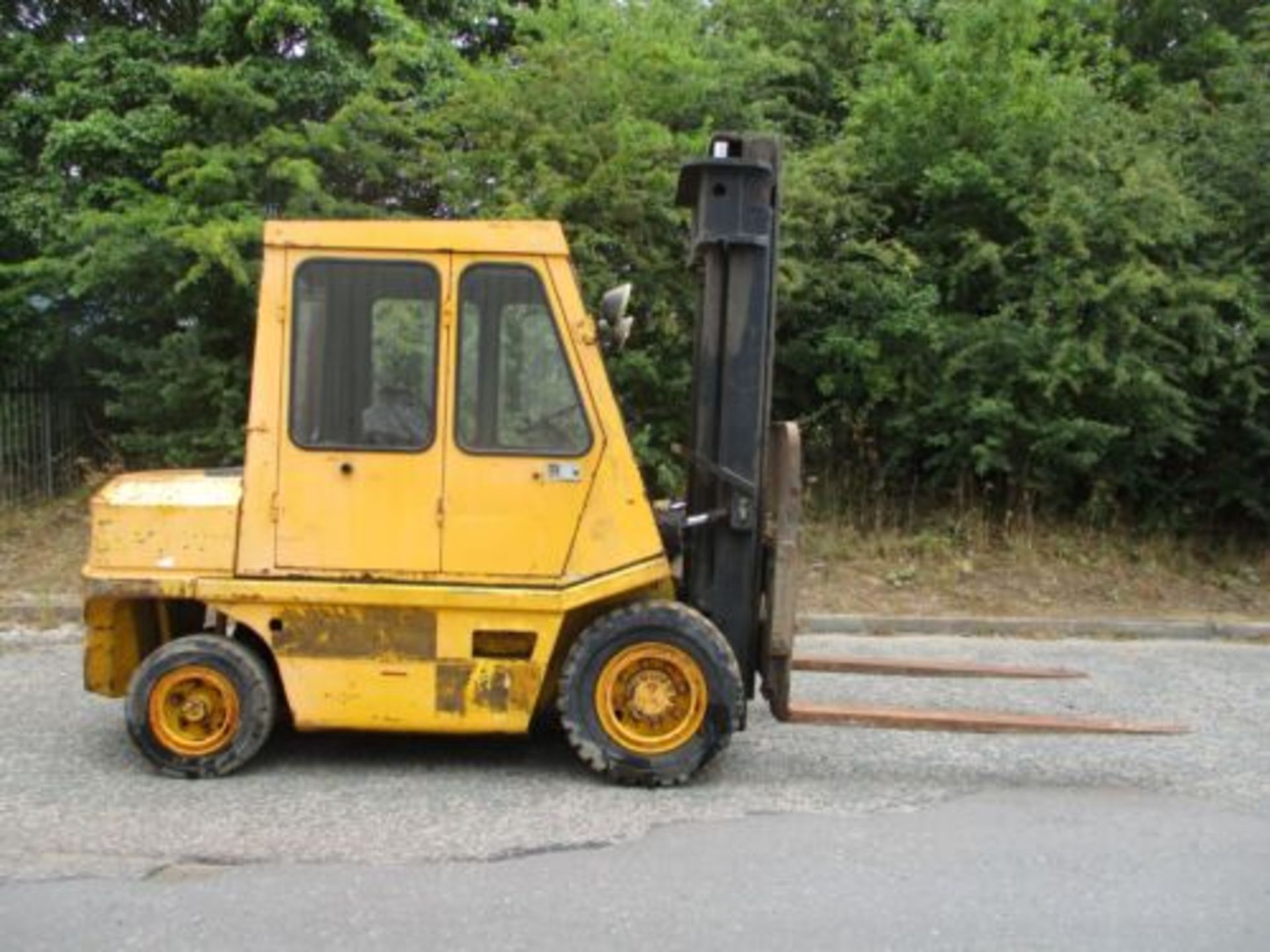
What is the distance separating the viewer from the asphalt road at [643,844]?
4.01m

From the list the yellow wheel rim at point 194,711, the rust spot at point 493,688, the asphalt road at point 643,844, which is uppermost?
the rust spot at point 493,688

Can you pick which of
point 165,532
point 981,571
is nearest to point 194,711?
point 165,532

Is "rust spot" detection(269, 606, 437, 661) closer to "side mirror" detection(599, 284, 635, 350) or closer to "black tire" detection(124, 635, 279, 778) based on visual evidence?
"black tire" detection(124, 635, 279, 778)

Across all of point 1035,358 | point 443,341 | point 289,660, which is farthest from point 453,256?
point 1035,358

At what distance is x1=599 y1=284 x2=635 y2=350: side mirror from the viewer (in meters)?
5.46

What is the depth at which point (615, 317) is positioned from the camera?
5.52 meters

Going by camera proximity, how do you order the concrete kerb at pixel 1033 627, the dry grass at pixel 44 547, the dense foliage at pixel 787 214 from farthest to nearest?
the dense foliage at pixel 787 214 → the dry grass at pixel 44 547 → the concrete kerb at pixel 1033 627

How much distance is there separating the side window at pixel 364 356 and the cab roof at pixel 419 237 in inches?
3.4

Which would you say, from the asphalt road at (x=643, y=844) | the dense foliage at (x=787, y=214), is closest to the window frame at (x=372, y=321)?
the asphalt road at (x=643, y=844)

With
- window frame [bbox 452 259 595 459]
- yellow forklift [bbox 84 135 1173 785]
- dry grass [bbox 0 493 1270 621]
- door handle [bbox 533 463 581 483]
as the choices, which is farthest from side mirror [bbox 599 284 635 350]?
dry grass [bbox 0 493 1270 621]

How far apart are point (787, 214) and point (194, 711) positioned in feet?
22.1

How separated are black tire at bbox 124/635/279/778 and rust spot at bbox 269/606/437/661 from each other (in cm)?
20

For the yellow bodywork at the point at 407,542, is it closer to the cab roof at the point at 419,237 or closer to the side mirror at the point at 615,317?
the cab roof at the point at 419,237

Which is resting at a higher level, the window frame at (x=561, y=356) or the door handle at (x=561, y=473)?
the window frame at (x=561, y=356)
